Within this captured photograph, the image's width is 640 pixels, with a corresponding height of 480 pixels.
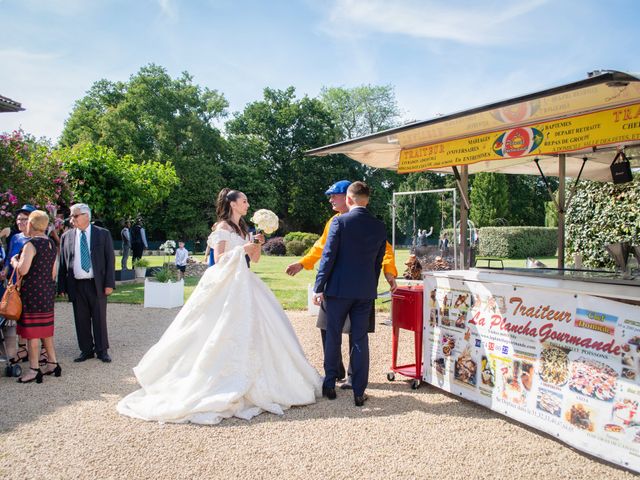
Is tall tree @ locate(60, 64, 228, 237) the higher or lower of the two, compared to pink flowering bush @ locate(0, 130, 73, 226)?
higher

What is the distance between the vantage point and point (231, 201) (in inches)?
189

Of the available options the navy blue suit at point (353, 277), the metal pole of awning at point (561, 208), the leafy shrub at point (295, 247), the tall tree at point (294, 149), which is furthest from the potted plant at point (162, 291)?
the tall tree at point (294, 149)

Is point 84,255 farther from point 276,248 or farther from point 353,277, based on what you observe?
point 276,248

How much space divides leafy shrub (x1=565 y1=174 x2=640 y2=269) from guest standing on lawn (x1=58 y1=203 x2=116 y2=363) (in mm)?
9162

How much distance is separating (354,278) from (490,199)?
117 ft

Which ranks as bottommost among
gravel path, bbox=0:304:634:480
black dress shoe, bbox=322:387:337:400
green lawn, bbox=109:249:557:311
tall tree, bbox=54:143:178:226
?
gravel path, bbox=0:304:634:480

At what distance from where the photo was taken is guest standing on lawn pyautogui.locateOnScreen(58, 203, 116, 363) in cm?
617

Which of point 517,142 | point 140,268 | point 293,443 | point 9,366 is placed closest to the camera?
point 293,443

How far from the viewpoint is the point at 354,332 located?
4.67 meters

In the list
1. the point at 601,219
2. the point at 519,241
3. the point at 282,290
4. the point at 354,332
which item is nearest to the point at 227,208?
the point at 354,332

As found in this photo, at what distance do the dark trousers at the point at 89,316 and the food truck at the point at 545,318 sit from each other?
3889mm

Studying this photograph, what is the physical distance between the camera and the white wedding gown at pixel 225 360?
4.22 metres

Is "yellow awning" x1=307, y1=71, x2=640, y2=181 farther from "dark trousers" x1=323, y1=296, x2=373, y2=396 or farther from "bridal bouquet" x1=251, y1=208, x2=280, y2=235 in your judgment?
"dark trousers" x1=323, y1=296, x2=373, y2=396

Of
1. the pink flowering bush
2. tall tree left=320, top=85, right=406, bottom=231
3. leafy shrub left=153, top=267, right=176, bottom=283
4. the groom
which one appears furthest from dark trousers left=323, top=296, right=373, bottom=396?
tall tree left=320, top=85, right=406, bottom=231
